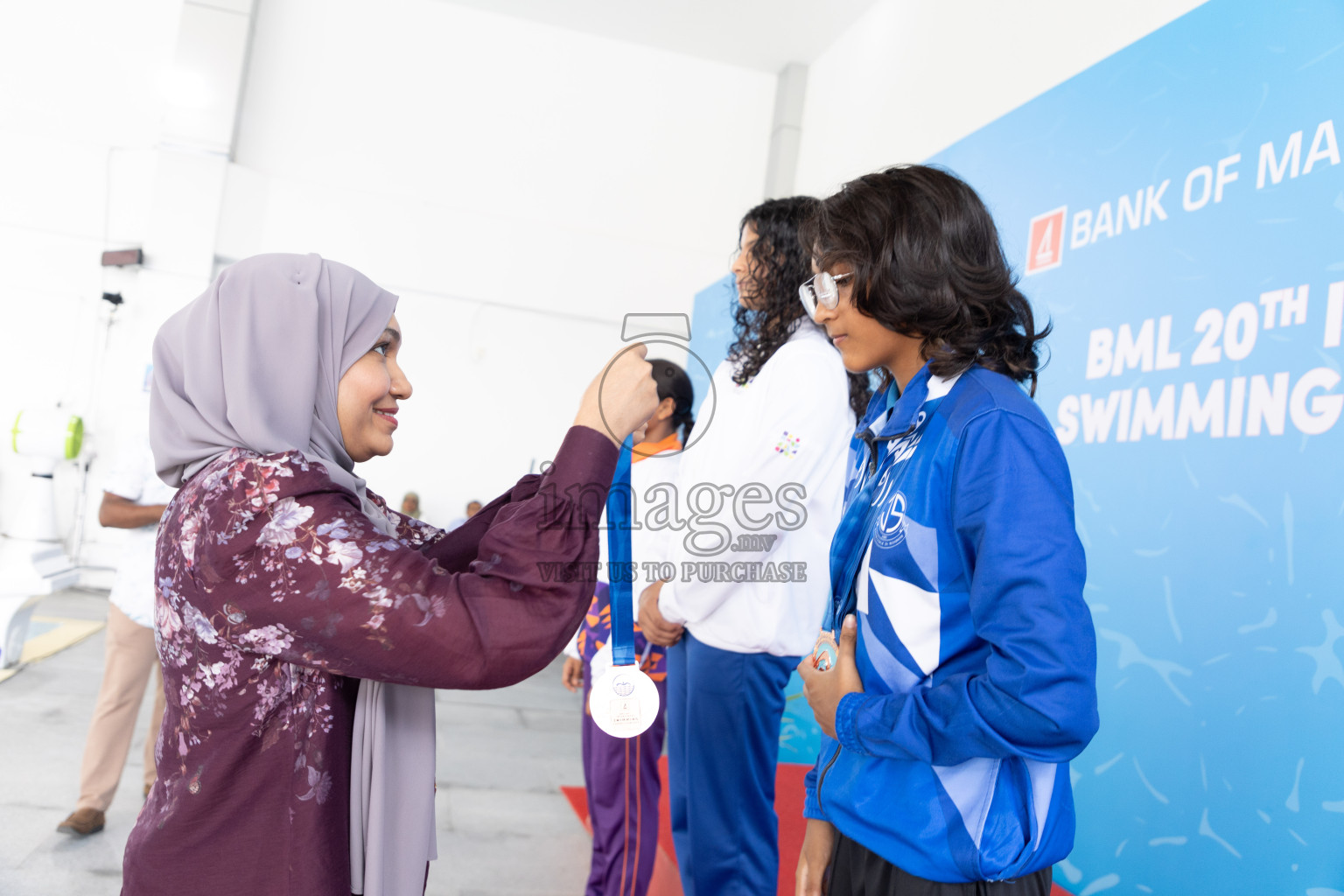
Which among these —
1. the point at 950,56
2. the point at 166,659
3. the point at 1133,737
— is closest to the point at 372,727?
the point at 166,659

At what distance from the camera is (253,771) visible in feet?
2.89

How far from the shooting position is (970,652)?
3.15 feet

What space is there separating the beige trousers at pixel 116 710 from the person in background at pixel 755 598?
5.88 feet

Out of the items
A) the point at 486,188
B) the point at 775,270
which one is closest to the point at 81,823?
the point at 775,270

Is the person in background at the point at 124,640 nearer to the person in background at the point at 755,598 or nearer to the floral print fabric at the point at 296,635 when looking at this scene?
the person in background at the point at 755,598

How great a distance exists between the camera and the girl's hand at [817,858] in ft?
3.63

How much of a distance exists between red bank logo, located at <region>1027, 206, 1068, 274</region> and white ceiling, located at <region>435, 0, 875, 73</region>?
3.56 meters

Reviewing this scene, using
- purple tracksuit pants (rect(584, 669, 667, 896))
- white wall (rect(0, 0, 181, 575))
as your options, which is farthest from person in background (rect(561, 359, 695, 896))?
white wall (rect(0, 0, 181, 575))

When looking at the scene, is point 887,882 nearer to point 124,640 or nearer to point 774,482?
point 774,482

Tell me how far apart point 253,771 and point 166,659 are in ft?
0.53

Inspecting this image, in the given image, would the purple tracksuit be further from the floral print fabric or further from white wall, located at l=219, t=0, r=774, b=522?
white wall, located at l=219, t=0, r=774, b=522

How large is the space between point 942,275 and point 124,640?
2.59 metres

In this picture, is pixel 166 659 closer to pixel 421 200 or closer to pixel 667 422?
pixel 667 422

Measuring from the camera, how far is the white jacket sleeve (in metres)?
1.65
